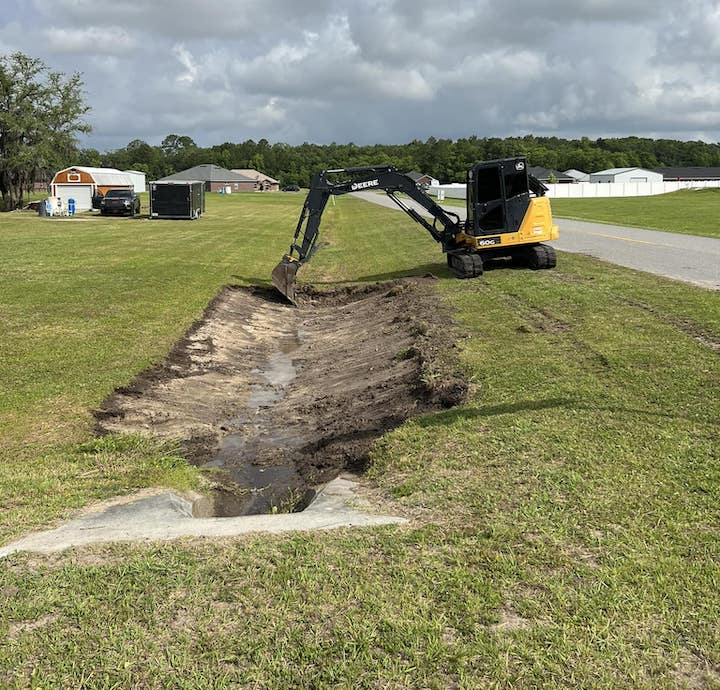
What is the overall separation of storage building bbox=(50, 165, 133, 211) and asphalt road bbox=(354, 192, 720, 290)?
41.0m

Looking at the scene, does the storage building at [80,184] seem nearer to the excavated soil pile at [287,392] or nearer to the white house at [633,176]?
the excavated soil pile at [287,392]

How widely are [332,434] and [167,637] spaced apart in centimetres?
525

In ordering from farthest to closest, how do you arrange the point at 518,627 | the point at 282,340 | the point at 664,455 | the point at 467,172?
the point at 467,172 < the point at 282,340 < the point at 664,455 < the point at 518,627

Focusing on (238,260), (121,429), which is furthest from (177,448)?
(238,260)

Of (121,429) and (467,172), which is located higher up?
(467,172)

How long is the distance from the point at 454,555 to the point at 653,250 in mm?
17679

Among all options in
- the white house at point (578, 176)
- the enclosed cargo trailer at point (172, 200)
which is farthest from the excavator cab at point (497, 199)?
the white house at point (578, 176)

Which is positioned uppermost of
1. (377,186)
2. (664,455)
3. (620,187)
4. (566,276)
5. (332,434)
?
(620,187)

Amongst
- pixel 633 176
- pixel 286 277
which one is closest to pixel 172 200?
pixel 286 277

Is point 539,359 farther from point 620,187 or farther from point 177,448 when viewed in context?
point 620,187

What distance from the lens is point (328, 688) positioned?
139 inches

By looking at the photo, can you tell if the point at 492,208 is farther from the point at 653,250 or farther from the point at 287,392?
the point at 287,392

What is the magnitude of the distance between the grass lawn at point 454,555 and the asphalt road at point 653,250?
498 cm

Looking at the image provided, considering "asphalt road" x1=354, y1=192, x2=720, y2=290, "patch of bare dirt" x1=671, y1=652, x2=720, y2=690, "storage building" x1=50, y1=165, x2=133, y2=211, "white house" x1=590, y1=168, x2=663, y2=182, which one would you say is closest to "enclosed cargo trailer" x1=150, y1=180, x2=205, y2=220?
"storage building" x1=50, y1=165, x2=133, y2=211
